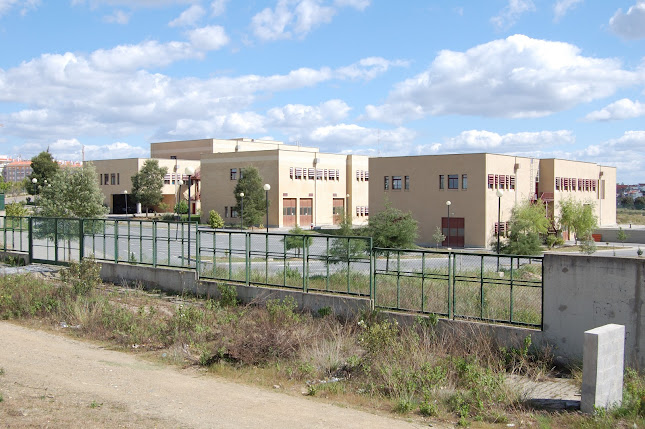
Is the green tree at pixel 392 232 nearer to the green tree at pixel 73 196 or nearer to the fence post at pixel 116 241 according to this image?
the fence post at pixel 116 241

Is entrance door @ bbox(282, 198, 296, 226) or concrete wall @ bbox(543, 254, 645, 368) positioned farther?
entrance door @ bbox(282, 198, 296, 226)

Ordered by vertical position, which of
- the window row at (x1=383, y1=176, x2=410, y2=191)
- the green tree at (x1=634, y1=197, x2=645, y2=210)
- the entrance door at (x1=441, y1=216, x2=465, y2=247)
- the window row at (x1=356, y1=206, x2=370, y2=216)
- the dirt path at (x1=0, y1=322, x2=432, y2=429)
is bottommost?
the dirt path at (x1=0, y1=322, x2=432, y2=429)

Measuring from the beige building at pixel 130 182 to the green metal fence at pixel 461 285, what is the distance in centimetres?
6493

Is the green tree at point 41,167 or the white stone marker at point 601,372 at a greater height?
the green tree at point 41,167

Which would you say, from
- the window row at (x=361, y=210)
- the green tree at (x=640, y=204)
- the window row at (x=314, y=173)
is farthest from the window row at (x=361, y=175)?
the green tree at (x=640, y=204)

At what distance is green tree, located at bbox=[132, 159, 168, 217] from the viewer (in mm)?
75562

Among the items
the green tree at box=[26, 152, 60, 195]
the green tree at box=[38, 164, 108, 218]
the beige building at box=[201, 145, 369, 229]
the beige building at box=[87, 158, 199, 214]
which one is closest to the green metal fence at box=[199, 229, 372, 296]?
the green tree at box=[38, 164, 108, 218]

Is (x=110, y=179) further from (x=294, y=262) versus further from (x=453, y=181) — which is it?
(x=294, y=262)

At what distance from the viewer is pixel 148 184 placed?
76.1 metres

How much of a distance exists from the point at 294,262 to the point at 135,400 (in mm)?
10045

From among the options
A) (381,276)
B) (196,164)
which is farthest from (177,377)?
(196,164)

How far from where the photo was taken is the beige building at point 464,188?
51438 millimetres

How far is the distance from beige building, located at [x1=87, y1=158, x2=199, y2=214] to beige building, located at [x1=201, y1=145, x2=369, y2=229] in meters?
7.11

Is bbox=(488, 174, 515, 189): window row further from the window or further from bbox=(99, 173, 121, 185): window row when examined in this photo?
bbox=(99, 173, 121, 185): window row
